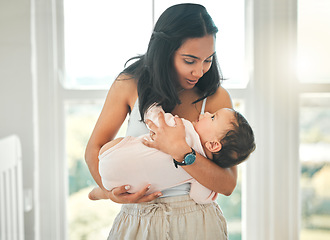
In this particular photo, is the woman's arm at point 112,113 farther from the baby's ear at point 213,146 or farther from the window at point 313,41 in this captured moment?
the window at point 313,41

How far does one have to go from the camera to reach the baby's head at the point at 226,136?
1.02 metres

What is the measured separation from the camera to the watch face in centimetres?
99

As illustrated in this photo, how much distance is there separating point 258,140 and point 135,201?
72cm

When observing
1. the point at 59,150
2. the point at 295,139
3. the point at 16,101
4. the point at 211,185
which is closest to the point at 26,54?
the point at 16,101

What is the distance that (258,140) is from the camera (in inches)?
61.9

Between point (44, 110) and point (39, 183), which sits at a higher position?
point (44, 110)

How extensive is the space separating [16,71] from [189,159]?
804 mm

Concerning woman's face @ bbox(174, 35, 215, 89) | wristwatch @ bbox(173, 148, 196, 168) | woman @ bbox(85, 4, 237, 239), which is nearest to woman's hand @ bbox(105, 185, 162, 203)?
woman @ bbox(85, 4, 237, 239)

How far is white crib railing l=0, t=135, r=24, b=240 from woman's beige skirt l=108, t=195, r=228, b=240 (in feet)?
1.62

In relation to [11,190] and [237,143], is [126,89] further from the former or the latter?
[11,190]

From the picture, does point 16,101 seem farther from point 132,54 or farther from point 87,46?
point 132,54

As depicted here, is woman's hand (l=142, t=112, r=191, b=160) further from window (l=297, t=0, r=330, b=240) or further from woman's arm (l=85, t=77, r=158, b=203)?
window (l=297, t=0, r=330, b=240)

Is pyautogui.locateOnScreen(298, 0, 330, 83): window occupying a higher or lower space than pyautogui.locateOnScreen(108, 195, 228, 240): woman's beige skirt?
higher

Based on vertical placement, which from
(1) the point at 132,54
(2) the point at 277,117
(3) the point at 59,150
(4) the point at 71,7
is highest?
(4) the point at 71,7
